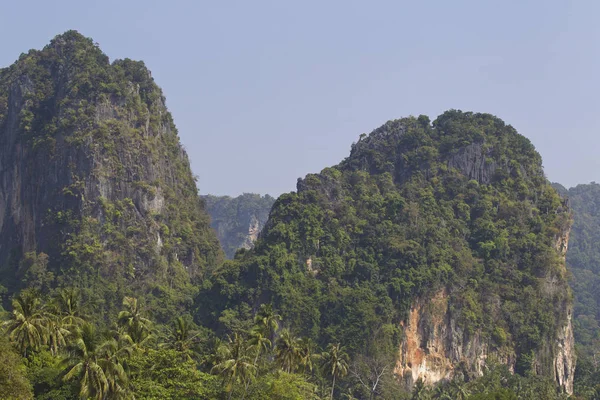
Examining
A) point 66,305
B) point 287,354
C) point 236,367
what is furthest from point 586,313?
point 236,367

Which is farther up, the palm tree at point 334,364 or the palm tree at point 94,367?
the palm tree at point 94,367

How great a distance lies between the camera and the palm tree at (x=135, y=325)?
5766 centimetres

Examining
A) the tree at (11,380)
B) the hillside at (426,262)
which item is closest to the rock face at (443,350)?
the hillside at (426,262)

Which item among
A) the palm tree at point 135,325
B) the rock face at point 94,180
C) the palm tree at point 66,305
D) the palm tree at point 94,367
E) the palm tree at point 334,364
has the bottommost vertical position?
the palm tree at point 334,364

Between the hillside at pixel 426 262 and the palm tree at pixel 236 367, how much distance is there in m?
35.0

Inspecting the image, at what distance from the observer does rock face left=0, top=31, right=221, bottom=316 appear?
3935 inches

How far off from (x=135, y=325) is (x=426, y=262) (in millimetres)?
42962

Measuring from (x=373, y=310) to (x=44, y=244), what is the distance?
37390 millimetres

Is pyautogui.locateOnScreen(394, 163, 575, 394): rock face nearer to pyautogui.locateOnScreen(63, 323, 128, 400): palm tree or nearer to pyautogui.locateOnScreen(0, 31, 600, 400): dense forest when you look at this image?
pyautogui.locateOnScreen(0, 31, 600, 400): dense forest

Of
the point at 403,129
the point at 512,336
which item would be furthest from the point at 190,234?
the point at 512,336

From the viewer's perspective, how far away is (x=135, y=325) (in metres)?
59.4

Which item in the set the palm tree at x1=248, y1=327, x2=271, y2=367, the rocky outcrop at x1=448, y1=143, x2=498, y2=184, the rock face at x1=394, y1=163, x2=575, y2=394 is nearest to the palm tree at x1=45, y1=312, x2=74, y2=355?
the palm tree at x1=248, y1=327, x2=271, y2=367

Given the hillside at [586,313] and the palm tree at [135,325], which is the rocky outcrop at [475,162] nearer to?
the hillside at [586,313]

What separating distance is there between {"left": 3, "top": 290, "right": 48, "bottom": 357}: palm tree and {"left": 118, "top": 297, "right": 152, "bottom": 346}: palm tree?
588 centimetres
